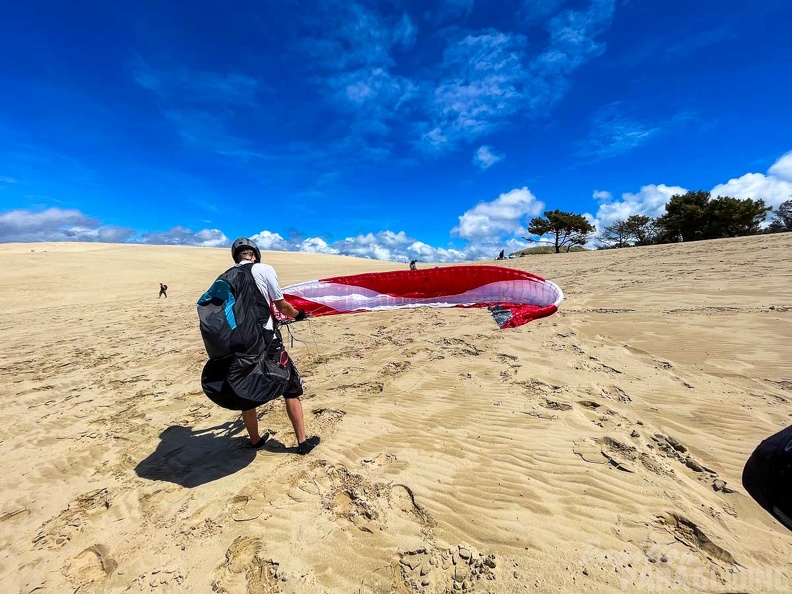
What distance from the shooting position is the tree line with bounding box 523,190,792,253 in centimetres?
3195

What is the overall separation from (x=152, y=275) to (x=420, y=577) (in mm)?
31062

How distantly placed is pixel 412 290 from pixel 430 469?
792 centimetres

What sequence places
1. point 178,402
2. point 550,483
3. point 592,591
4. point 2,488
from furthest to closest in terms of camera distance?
point 178,402 < point 2,488 < point 550,483 < point 592,591

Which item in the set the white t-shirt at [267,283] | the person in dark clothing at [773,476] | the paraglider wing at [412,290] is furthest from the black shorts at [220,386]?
the paraglider wing at [412,290]

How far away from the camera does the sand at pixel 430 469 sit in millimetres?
2172

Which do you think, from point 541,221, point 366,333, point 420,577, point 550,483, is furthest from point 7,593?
point 541,221

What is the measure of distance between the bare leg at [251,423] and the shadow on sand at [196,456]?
0.14 m

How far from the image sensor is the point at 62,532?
2.63 meters

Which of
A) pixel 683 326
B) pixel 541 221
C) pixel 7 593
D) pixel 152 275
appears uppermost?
pixel 541 221

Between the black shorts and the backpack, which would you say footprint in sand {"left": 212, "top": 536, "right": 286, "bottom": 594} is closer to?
the black shorts

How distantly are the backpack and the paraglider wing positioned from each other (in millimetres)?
6923

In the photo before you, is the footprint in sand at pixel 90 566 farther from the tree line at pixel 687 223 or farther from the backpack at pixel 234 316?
the tree line at pixel 687 223

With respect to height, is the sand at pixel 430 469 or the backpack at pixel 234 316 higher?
the backpack at pixel 234 316

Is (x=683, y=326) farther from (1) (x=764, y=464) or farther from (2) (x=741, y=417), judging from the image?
(1) (x=764, y=464)
